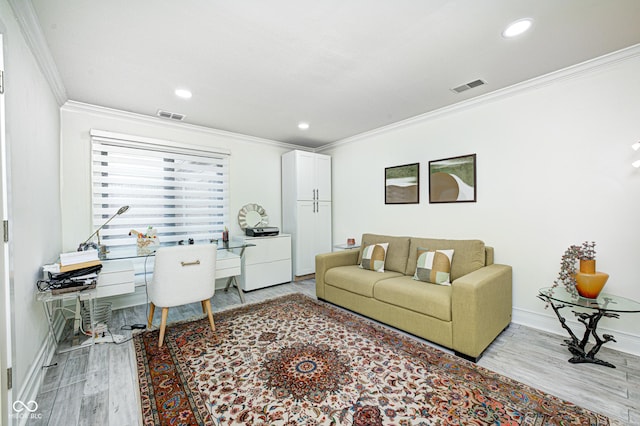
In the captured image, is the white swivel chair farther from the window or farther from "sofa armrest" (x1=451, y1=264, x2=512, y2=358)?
"sofa armrest" (x1=451, y1=264, x2=512, y2=358)

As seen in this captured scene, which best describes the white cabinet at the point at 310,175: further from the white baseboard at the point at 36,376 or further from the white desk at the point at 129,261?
the white baseboard at the point at 36,376

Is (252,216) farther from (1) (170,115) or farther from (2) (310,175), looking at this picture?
(1) (170,115)

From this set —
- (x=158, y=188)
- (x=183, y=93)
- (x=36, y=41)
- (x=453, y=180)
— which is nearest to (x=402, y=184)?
(x=453, y=180)

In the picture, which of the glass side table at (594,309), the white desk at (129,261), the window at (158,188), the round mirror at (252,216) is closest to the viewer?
the glass side table at (594,309)

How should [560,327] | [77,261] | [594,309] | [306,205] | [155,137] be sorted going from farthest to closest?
1. [306,205]
2. [155,137]
3. [560,327]
4. [77,261]
5. [594,309]

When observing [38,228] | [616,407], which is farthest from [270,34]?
[616,407]

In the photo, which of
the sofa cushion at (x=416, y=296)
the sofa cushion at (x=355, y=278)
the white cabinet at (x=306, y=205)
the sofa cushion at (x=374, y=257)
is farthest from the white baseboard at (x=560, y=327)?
the white cabinet at (x=306, y=205)

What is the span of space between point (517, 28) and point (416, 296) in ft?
7.21

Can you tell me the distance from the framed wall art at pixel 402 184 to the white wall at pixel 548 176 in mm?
81

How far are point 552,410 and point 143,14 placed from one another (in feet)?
11.4

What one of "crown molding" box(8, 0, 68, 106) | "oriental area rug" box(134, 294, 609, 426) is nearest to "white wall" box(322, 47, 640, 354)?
"oriental area rug" box(134, 294, 609, 426)

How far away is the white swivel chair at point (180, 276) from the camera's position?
2.38m

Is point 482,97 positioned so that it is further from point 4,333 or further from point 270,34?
point 4,333

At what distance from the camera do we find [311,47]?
2064 millimetres
